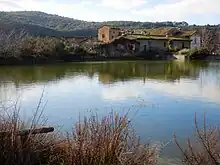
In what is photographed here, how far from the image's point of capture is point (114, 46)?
4684 cm

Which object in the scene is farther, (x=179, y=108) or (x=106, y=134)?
(x=179, y=108)

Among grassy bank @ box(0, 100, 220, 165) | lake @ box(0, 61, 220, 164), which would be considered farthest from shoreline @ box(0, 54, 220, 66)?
grassy bank @ box(0, 100, 220, 165)

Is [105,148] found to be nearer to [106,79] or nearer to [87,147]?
[87,147]

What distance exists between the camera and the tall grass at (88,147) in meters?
4.52

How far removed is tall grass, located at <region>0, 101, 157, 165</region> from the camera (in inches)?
178

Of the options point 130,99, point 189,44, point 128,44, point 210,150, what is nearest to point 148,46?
point 128,44

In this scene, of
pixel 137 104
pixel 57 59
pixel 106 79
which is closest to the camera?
pixel 137 104

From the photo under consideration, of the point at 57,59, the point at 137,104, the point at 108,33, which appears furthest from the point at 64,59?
the point at 137,104

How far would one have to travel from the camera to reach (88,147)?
4.55 metres

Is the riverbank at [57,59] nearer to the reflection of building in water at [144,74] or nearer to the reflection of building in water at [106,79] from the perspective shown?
the reflection of building in water at [144,74]

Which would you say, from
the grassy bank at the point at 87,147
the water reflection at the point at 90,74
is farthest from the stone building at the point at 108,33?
the grassy bank at the point at 87,147

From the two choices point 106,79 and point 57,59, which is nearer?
point 106,79

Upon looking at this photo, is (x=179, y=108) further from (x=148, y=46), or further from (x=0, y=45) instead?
(x=148, y=46)

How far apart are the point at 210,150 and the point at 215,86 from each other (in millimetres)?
13064
